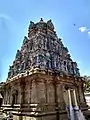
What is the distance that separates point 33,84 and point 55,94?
9.35 ft

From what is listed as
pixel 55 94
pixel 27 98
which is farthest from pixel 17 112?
pixel 55 94

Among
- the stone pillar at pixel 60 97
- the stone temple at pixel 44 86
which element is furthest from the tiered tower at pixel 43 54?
the stone pillar at pixel 60 97

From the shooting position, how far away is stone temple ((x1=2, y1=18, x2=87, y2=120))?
38.4 ft

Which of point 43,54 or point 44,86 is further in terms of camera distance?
point 43,54

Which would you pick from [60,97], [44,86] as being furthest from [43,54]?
[60,97]

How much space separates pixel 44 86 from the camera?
494 inches

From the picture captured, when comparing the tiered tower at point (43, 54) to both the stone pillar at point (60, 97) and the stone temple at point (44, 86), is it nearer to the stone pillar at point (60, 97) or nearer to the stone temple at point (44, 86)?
the stone temple at point (44, 86)

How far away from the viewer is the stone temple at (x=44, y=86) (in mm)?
11719

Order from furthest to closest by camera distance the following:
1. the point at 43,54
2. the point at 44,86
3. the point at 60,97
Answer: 1. the point at 43,54
2. the point at 60,97
3. the point at 44,86

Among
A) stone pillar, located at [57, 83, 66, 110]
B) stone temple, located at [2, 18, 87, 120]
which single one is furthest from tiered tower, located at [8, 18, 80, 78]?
stone pillar, located at [57, 83, 66, 110]

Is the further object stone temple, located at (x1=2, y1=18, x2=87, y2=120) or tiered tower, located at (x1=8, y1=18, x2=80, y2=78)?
tiered tower, located at (x1=8, y1=18, x2=80, y2=78)

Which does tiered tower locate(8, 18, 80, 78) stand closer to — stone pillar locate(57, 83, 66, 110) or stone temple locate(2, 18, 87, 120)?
stone temple locate(2, 18, 87, 120)

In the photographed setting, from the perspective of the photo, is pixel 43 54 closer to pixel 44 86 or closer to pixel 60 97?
pixel 44 86

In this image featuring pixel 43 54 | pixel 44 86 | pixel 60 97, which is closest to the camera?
pixel 44 86
